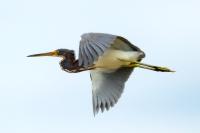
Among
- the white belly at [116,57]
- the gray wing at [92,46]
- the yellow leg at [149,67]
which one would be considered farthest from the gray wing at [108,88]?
the gray wing at [92,46]

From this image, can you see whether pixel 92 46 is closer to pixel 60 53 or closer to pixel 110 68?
pixel 110 68

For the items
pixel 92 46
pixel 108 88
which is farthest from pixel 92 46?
pixel 108 88

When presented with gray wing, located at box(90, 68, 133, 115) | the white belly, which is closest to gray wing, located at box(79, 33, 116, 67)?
the white belly

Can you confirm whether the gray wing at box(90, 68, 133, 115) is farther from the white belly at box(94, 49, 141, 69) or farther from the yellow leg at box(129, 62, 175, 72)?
the white belly at box(94, 49, 141, 69)

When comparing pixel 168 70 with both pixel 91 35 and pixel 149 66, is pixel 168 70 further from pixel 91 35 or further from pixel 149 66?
pixel 91 35

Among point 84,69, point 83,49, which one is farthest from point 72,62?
point 83,49
